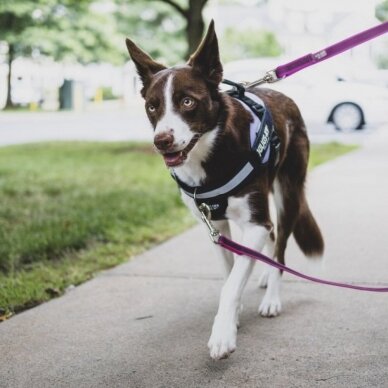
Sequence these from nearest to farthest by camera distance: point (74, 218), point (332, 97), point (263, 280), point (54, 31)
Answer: point (263, 280), point (74, 218), point (332, 97), point (54, 31)

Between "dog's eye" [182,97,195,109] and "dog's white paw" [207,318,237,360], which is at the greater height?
"dog's eye" [182,97,195,109]

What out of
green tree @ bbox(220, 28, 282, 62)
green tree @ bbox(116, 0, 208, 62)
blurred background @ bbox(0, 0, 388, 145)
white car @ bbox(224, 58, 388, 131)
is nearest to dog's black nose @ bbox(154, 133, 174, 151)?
blurred background @ bbox(0, 0, 388, 145)

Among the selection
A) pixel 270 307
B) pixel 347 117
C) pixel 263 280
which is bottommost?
pixel 347 117

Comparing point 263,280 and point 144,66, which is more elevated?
point 144,66

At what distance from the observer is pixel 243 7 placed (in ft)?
232

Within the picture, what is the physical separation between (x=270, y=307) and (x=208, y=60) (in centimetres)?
148

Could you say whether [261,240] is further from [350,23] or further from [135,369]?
[350,23]

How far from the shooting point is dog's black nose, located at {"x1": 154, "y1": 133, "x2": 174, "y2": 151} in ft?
10.0

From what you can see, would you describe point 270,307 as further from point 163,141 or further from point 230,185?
point 163,141

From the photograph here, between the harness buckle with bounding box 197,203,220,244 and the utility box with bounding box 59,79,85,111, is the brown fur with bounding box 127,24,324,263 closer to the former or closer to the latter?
the harness buckle with bounding box 197,203,220,244

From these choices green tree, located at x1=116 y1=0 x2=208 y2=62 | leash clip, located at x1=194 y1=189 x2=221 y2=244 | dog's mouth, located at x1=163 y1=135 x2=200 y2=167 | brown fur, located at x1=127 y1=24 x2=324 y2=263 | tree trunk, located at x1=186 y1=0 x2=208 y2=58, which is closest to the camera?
dog's mouth, located at x1=163 y1=135 x2=200 y2=167

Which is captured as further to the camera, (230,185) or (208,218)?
(208,218)

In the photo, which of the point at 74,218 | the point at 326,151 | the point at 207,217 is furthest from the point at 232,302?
the point at 326,151

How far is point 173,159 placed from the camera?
3.16 meters
